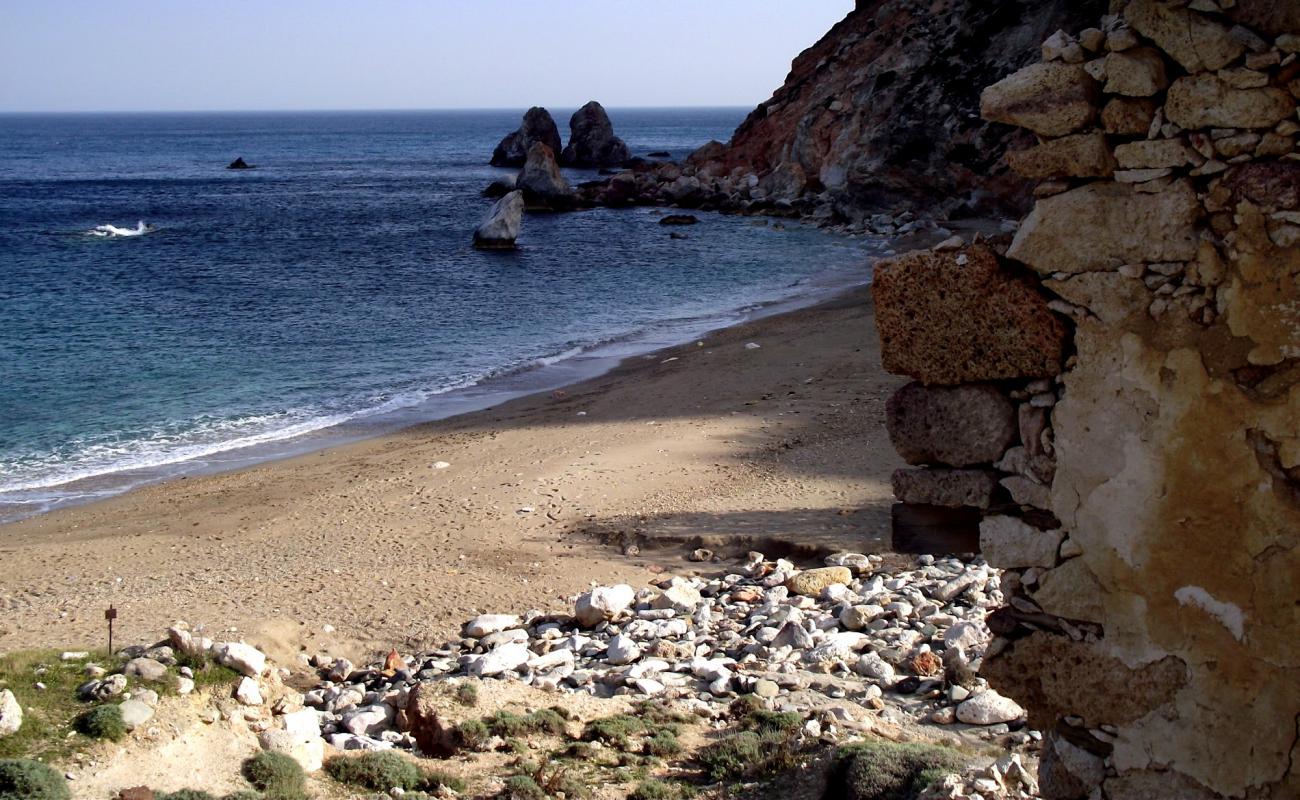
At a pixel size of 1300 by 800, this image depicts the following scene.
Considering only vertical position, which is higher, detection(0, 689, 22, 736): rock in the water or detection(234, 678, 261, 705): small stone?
detection(0, 689, 22, 736): rock in the water

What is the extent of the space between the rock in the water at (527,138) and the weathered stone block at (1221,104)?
279 feet

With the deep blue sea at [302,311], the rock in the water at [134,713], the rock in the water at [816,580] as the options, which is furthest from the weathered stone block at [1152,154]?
the deep blue sea at [302,311]

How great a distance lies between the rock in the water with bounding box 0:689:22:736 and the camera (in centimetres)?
665

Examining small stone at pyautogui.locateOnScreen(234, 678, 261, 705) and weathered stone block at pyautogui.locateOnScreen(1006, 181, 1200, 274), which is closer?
weathered stone block at pyautogui.locateOnScreen(1006, 181, 1200, 274)

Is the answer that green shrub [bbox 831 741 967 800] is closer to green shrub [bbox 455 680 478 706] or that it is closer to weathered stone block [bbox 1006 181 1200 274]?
green shrub [bbox 455 680 478 706]

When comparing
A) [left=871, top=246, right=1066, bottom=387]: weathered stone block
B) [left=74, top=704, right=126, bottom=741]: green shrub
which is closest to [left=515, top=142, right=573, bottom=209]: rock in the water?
[left=74, top=704, right=126, bottom=741]: green shrub

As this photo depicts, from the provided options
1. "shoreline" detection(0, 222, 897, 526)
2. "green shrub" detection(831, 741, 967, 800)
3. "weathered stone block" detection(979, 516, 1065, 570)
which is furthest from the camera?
"shoreline" detection(0, 222, 897, 526)

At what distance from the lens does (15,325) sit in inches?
1111

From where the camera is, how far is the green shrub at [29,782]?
5.95m

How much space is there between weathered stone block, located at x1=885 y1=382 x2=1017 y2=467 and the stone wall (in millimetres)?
10

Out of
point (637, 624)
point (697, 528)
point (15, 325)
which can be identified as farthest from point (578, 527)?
point (15, 325)

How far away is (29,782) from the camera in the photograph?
6.00 metres

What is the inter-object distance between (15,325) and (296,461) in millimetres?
14516

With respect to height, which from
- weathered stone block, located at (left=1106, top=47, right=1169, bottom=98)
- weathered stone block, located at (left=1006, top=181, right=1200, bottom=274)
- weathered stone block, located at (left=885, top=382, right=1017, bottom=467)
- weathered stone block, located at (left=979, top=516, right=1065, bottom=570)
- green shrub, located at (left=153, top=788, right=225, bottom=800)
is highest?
weathered stone block, located at (left=1106, top=47, right=1169, bottom=98)
